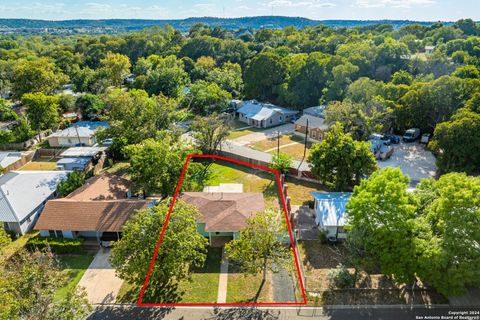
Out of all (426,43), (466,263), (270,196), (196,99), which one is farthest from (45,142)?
(426,43)

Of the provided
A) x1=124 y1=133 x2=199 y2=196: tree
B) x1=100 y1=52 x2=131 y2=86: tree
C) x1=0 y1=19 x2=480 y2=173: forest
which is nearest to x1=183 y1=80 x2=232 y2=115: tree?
x1=0 y1=19 x2=480 y2=173: forest

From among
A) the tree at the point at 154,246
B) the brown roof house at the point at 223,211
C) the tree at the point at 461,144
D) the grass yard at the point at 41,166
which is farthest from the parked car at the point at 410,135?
the grass yard at the point at 41,166

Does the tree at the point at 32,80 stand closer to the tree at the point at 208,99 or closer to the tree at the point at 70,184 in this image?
the tree at the point at 208,99

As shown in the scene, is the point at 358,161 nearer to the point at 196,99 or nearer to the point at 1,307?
the point at 1,307

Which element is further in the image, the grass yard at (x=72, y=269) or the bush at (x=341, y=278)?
the grass yard at (x=72, y=269)

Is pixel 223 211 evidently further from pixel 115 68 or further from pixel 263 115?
pixel 115 68

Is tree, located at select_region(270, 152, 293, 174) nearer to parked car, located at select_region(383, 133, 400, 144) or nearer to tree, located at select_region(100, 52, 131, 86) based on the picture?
parked car, located at select_region(383, 133, 400, 144)
